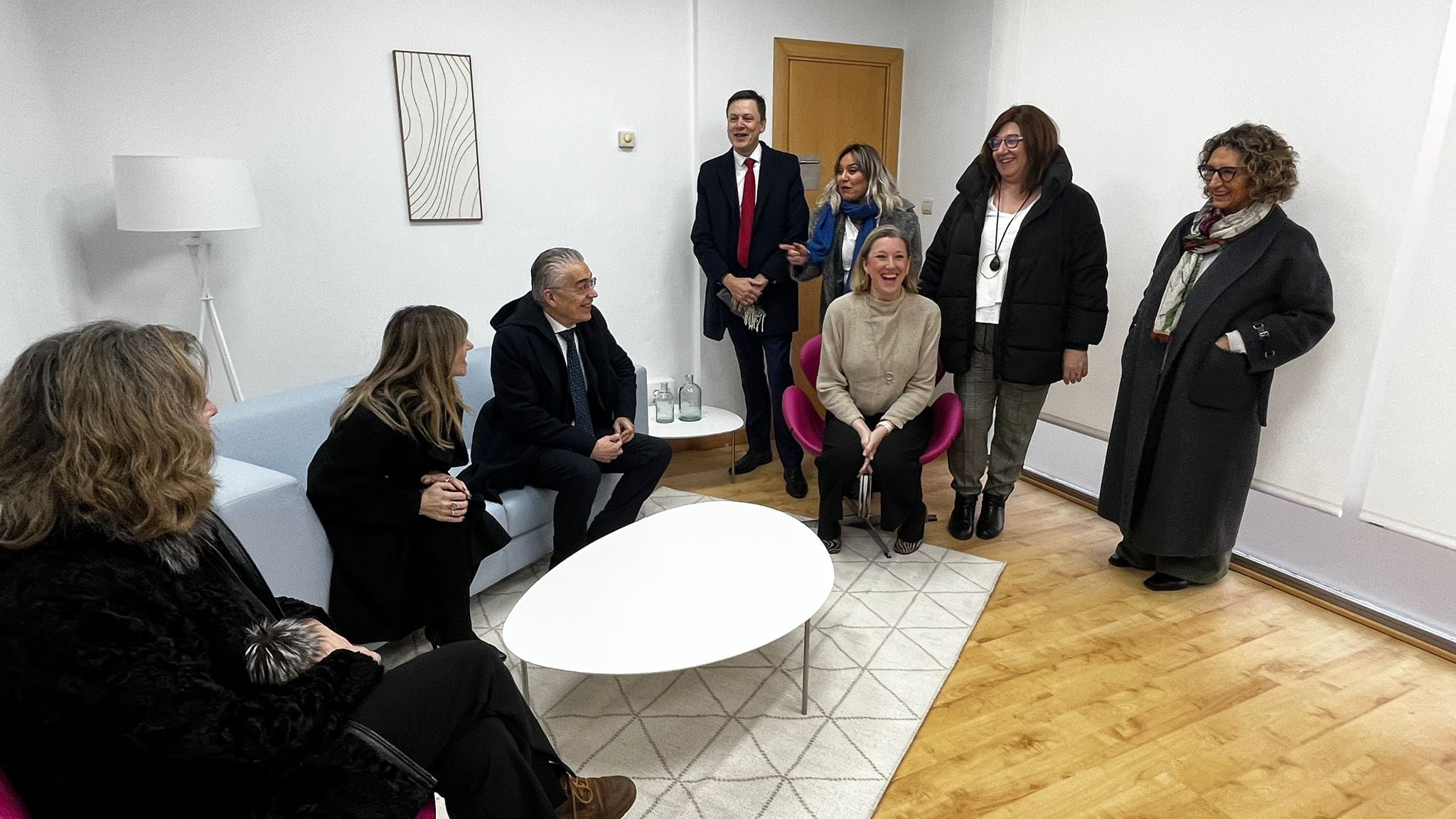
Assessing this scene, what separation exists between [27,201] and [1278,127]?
4.12 metres

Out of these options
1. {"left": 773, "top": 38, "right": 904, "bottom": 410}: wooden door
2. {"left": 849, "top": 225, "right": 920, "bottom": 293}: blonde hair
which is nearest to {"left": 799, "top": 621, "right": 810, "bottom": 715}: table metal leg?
{"left": 849, "top": 225, "right": 920, "bottom": 293}: blonde hair

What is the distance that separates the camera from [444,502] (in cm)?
226

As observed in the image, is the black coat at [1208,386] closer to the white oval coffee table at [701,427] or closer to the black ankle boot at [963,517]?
the black ankle boot at [963,517]

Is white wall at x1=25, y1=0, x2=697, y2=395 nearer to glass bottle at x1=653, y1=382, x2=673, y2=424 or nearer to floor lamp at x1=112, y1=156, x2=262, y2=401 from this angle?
glass bottle at x1=653, y1=382, x2=673, y2=424

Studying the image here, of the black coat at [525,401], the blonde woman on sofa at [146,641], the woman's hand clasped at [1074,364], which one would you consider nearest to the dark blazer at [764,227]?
the black coat at [525,401]

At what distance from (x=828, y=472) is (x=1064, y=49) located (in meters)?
2.17

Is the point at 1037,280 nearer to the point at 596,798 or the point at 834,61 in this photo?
the point at 834,61

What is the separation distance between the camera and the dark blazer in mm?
3748

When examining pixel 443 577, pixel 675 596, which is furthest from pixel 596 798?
pixel 443 577

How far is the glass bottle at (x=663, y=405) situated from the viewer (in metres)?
3.96

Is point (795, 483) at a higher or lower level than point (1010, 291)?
lower

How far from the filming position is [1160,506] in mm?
2814

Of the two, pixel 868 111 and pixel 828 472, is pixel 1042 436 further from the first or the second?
pixel 868 111

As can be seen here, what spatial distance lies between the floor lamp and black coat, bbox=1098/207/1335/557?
10.5 ft
